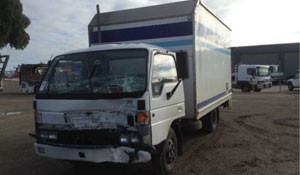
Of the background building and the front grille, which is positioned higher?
the background building

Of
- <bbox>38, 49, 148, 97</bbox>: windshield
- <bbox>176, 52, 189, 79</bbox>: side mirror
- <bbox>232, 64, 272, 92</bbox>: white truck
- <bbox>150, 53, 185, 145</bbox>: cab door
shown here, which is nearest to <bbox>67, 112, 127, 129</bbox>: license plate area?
<bbox>38, 49, 148, 97</bbox>: windshield

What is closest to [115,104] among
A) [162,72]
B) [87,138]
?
[87,138]

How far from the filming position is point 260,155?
21.6ft

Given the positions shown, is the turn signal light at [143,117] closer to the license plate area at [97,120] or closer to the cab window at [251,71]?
the license plate area at [97,120]

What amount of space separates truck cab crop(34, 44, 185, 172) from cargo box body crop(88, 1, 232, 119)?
1.30m

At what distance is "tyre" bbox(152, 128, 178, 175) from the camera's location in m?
4.87

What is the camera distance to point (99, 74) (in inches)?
190

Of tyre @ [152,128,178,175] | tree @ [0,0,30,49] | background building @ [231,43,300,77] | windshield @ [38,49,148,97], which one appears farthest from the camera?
background building @ [231,43,300,77]

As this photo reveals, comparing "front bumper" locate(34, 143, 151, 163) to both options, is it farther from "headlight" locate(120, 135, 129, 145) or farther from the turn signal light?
the turn signal light

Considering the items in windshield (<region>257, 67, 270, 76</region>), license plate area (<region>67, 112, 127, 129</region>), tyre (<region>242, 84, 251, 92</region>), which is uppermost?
windshield (<region>257, 67, 270, 76</region>)

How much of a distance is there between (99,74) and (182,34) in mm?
2397

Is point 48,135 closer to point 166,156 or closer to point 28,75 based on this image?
point 166,156

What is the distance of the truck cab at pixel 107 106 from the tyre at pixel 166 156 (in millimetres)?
34

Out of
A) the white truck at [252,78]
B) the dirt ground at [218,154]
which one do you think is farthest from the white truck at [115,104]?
the white truck at [252,78]
